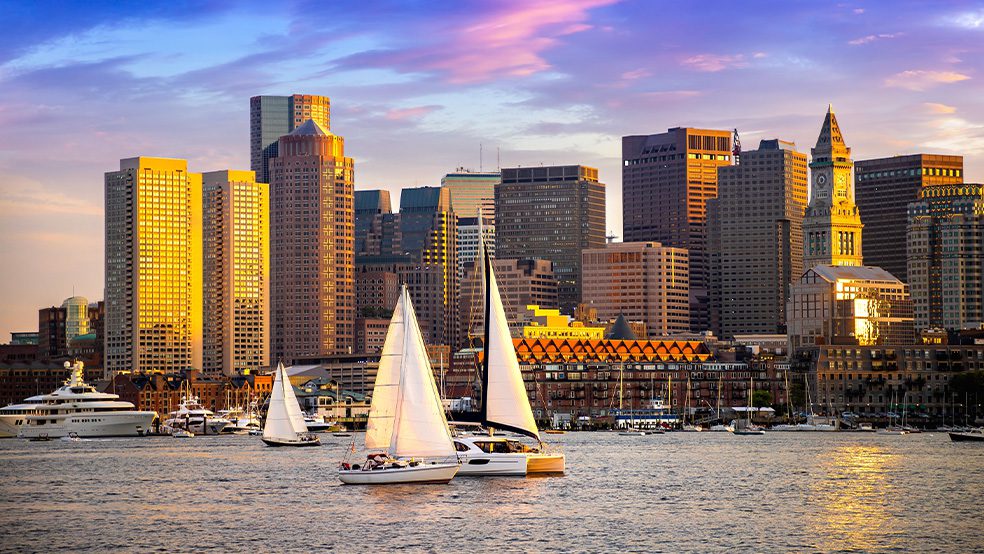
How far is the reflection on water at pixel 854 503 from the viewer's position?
84.7 metres

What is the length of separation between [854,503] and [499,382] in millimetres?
23359

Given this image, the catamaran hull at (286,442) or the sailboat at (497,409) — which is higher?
the sailboat at (497,409)

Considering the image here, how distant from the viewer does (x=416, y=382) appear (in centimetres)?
10362

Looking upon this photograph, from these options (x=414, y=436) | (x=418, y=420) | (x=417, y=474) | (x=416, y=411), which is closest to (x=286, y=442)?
(x=417, y=474)

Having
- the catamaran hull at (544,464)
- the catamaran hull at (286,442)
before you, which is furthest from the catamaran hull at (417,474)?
the catamaran hull at (286,442)

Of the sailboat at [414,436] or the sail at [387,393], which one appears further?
the sail at [387,393]

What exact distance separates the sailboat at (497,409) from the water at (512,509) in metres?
1.41

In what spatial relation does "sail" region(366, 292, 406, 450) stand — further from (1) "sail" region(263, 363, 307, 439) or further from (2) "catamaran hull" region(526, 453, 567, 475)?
(1) "sail" region(263, 363, 307, 439)

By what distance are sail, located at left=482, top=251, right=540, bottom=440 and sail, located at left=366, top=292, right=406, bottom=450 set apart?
5852 millimetres

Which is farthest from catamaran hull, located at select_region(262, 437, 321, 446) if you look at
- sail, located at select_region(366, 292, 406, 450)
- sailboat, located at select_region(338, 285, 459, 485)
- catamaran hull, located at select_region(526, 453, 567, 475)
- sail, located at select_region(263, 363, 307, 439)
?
sailboat, located at select_region(338, 285, 459, 485)

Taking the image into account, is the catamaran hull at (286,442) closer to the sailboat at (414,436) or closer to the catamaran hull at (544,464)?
the catamaran hull at (544,464)

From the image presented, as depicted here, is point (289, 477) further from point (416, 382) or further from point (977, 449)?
point (977, 449)

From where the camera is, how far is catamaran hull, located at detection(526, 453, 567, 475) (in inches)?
4518

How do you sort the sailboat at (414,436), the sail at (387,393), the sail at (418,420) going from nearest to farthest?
the sail at (418,420), the sailboat at (414,436), the sail at (387,393)
